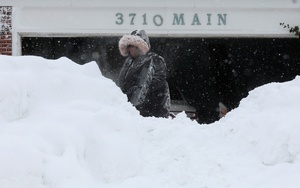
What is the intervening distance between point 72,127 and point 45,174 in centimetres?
49

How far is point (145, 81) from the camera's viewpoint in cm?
511

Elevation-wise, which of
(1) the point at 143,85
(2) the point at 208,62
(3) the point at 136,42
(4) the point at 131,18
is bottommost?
(2) the point at 208,62

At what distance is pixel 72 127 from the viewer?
3410 millimetres

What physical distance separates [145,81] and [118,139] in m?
1.66

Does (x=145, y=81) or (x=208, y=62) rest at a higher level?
(x=145, y=81)

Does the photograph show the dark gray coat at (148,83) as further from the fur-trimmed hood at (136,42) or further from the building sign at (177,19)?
the building sign at (177,19)

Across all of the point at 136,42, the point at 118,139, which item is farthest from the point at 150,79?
the point at 118,139

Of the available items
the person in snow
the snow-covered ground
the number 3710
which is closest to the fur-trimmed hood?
the person in snow

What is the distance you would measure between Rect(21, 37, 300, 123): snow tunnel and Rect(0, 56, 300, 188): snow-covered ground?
7.84 meters

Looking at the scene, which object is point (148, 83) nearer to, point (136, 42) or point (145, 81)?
point (145, 81)

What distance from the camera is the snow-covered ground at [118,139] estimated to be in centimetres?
308

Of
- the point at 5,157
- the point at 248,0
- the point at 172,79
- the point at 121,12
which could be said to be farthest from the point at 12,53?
the point at 5,157

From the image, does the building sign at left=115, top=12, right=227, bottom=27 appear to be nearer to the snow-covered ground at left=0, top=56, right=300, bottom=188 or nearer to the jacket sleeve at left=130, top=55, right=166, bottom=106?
the jacket sleeve at left=130, top=55, right=166, bottom=106

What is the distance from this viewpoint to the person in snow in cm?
510
